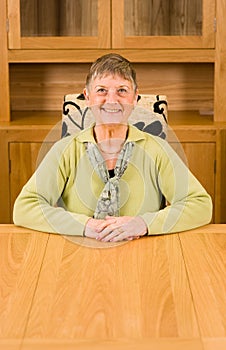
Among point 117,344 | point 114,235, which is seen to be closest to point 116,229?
point 114,235

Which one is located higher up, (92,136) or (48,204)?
(92,136)

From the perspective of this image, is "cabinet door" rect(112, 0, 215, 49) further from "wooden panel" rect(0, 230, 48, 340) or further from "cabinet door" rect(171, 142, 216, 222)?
"wooden panel" rect(0, 230, 48, 340)

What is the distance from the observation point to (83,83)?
3.86 meters

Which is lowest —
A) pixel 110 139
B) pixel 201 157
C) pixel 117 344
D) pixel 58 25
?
pixel 117 344

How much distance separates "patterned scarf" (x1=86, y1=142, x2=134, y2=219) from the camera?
228cm

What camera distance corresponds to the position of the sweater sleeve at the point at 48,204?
209 cm

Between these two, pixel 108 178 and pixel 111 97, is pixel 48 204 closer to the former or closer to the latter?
pixel 108 178

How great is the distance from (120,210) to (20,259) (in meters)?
0.51

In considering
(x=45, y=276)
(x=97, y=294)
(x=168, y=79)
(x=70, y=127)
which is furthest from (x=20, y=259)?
(x=168, y=79)

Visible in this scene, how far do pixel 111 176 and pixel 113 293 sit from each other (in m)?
0.73

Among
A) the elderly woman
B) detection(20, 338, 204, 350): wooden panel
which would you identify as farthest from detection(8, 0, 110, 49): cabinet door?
detection(20, 338, 204, 350): wooden panel

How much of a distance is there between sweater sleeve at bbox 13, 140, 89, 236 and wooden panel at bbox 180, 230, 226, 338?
32cm

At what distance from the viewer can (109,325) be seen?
4.93 ft

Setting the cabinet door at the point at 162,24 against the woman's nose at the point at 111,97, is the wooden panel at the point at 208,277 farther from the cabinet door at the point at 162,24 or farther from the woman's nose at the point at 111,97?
the cabinet door at the point at 162,24
